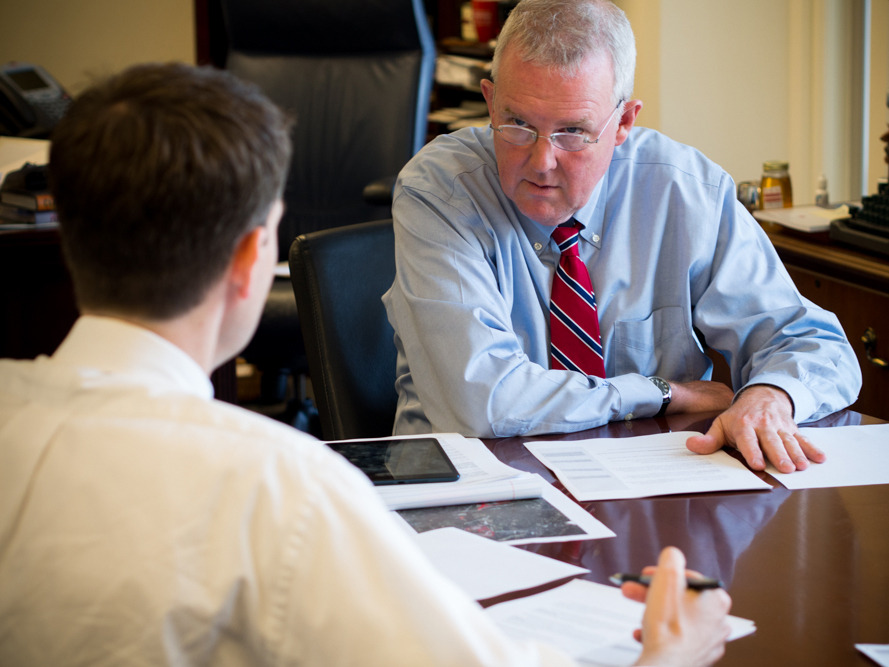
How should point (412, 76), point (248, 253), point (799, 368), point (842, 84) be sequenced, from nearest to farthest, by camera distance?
point (248, 253) → point (799, 368) → point (842, 84) → point (412, 76)

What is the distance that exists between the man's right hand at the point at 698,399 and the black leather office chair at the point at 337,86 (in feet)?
5.40

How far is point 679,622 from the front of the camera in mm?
735

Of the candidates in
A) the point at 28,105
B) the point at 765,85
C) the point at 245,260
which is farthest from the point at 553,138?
the point at 28,105

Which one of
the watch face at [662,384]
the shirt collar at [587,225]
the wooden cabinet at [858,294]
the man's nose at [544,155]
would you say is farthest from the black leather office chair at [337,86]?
the watch face at [662,384]

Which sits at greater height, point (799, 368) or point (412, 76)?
point (412, 76)

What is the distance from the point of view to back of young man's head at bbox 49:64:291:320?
2.04 feet

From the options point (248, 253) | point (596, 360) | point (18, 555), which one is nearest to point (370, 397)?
point (596, 360)

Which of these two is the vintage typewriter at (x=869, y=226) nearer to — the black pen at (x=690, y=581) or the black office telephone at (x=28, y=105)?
the black pen at (x=690, y=581)

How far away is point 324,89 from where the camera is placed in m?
3.05

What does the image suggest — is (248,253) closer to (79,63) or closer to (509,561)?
(509,561)

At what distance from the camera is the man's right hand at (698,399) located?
4.79 feet

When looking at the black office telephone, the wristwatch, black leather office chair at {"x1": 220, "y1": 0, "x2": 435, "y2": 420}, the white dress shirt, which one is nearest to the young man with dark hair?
the white dress shirt

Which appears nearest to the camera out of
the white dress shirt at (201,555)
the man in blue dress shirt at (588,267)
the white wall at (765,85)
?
the white dress shirt at (201,555)

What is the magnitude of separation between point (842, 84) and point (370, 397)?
1.94 metres
